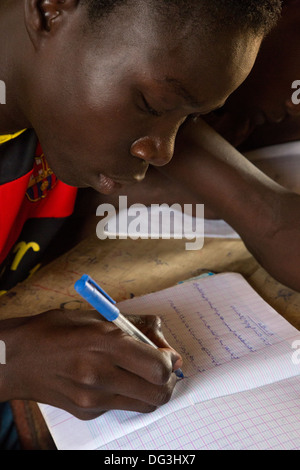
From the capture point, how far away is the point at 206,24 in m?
0.47

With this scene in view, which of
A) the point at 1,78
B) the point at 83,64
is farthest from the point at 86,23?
the point at 1,78

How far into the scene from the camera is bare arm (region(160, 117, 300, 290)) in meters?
0.75

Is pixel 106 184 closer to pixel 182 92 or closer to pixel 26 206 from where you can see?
pixel 182 92

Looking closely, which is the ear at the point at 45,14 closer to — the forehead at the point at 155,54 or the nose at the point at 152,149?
the forehead at the point at 155,54

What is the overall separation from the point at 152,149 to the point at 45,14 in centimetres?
18

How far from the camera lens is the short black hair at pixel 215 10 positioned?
1.51 ft

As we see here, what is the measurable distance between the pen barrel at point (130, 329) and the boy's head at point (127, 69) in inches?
6.9

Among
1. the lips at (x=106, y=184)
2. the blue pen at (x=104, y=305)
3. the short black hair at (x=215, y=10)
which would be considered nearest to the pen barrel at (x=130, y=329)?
the blue pen at (x=104, y=305)

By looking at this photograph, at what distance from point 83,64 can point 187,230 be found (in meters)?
0.46

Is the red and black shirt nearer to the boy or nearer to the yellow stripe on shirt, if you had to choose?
the yellow stripe on shirt

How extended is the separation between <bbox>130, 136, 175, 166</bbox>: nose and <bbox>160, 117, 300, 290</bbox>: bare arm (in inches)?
7.9

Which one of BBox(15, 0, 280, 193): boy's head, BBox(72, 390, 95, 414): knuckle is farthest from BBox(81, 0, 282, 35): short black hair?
BBox(72, 390, 95, 414): knuckle

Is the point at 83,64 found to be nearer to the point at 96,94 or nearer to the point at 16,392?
the point at 96,94

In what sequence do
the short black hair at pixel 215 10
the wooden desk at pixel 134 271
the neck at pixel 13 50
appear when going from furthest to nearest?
the wooden desk at pixel 134 271 → the neck at pixel 13 50 → the short black hair at pixel 215 10
